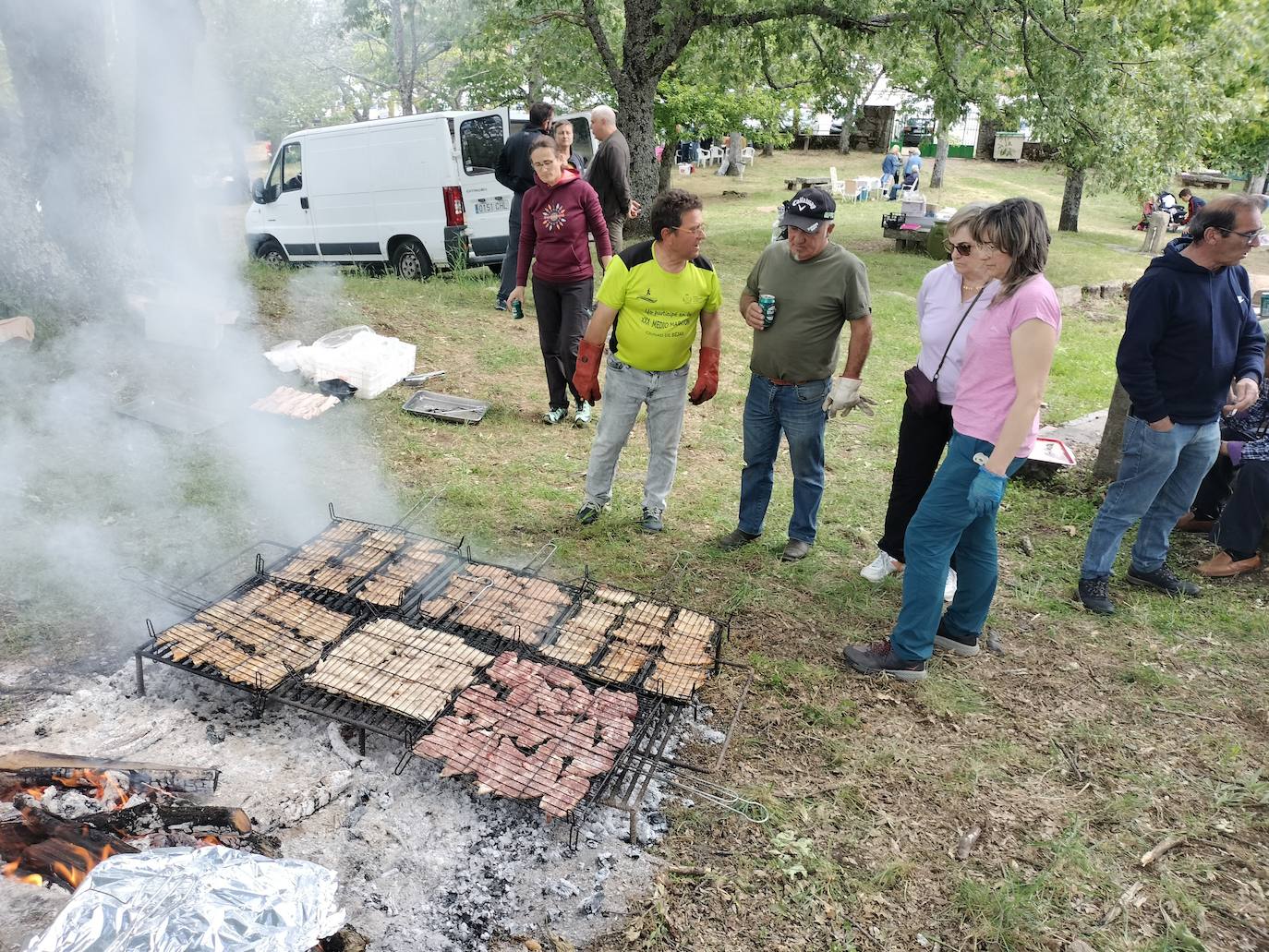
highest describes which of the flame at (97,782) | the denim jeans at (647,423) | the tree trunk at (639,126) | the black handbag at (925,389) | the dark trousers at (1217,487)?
the tree trunk at (639,126)

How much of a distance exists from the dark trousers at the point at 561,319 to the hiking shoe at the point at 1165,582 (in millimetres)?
3902

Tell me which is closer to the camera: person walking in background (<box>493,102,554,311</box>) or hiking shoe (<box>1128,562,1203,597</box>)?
hiking shoe (<box>1128,562,1203,597</box>)

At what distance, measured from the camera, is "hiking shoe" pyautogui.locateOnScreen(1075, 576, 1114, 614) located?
15.0 ft

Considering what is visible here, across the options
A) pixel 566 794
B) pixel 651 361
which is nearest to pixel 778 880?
pixel 566 794

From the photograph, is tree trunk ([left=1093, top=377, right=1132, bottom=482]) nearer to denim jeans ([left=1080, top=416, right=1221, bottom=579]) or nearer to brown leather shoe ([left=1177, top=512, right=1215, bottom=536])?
brown leather shoe ([left=1177, top=512, right=1215, bottom=536])

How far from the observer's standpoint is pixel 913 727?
3666mm

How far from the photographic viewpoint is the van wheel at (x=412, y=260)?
10.4 m

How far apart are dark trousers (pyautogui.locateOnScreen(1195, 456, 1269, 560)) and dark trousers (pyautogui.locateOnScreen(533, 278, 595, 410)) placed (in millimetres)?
4338

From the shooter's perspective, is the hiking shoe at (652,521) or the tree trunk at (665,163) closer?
the hiking shoe at (652,521)

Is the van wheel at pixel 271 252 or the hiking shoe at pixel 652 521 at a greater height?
the van wheel at pixel 271 252

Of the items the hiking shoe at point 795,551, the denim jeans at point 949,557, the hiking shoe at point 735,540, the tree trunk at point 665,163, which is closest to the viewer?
the denim jeans at point 949,557

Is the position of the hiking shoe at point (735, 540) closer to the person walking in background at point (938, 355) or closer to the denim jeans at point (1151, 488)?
the person walking in background at point (938, 355)

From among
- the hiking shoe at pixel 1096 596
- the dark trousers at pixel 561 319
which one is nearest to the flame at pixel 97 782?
the dark trousers at pixel 561 319

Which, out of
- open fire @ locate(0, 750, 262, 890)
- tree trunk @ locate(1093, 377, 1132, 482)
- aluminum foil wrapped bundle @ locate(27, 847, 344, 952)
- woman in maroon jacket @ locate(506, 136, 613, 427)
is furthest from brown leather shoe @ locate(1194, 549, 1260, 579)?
open fire @ locate(0, 750, 262, 890)
